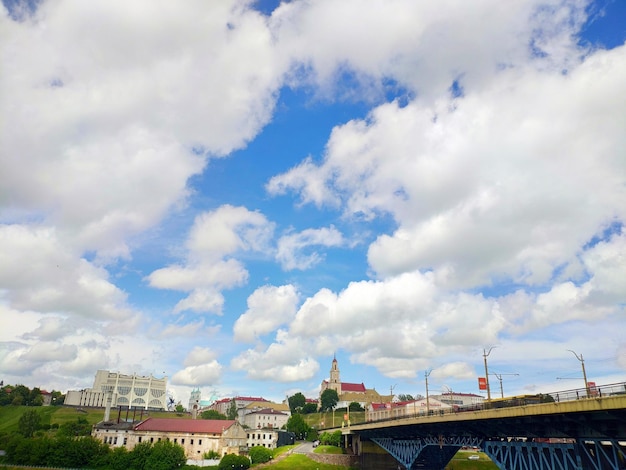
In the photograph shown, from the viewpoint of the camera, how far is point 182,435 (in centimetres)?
11225

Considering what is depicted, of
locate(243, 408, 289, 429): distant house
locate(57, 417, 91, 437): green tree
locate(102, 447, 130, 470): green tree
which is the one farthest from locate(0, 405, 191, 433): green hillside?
locate(102, 447, 130, 470): green tree

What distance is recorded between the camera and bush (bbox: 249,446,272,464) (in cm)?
10419

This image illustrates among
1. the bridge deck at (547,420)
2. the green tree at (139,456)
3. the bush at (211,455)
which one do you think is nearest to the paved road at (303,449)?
the bush at (211,455)

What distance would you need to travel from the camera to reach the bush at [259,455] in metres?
104

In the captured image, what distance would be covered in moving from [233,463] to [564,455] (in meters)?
74.3

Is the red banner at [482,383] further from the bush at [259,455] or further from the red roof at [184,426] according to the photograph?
the red roof at [184,426]

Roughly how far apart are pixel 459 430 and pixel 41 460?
285 ft

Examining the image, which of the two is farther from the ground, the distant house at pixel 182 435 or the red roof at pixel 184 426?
the red roof at pixel 184 426

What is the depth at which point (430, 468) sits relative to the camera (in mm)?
80875

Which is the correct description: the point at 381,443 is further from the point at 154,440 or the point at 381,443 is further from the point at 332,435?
the point at 154,440

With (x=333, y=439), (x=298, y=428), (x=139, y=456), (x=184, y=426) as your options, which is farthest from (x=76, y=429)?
(x=333, y=439)

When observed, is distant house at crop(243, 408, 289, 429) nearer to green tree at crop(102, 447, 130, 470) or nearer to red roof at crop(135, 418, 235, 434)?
red roof at crop(135, 418, 235, 434)

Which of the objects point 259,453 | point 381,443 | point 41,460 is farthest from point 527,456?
point 41,460

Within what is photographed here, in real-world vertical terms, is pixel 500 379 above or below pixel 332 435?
above
